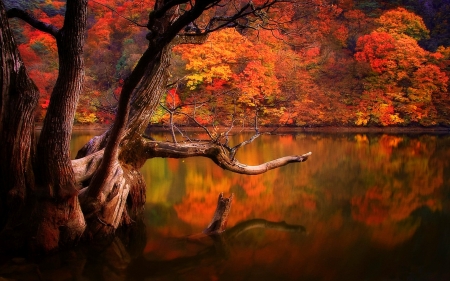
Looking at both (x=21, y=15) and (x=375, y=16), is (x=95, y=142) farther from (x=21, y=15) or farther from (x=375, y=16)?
(x=375, y=16)

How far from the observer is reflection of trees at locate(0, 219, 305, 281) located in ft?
11.4

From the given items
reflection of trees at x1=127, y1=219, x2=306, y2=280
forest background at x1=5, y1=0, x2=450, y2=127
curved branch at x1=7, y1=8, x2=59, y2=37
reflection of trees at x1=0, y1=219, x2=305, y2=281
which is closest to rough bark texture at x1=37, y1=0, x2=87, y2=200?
curved branch at x1=7, y1=8, x2=59, y2=37

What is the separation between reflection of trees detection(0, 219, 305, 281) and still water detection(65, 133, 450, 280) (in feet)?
0.08

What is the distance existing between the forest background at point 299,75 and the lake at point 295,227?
9.56 meters

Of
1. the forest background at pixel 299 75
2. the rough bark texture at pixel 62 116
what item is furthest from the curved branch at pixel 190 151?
the forest background at pixel 299 75

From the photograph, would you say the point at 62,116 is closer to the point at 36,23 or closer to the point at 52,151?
the point at 52,151

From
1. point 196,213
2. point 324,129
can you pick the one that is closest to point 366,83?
point 324,129

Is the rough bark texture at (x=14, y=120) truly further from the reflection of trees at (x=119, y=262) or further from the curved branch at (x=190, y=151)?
the curved branch at (x=190, y=151)

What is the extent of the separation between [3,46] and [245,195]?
462cm

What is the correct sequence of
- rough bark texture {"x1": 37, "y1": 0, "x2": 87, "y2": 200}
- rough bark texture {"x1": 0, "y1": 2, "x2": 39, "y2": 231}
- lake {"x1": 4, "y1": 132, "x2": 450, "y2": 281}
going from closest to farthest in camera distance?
rough bark texture {"x1": 0, "y1": 2, "x2": 39, "y2": 231} → rough bark texture {"x1": 37, "y1": 0, "x2": 87, "y2": 200} → lake {"x1": 4, "y1": 132, "x2": 450, "y2": 281}

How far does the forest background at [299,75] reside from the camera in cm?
1889

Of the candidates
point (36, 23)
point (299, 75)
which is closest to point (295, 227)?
point (36, 23)

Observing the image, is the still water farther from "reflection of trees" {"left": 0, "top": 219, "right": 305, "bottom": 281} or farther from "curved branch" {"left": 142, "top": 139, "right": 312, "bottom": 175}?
"curved branch" {"left": 142, "top": 139, "right": 312, "bottom": 175}

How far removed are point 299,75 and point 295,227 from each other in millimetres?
16249
